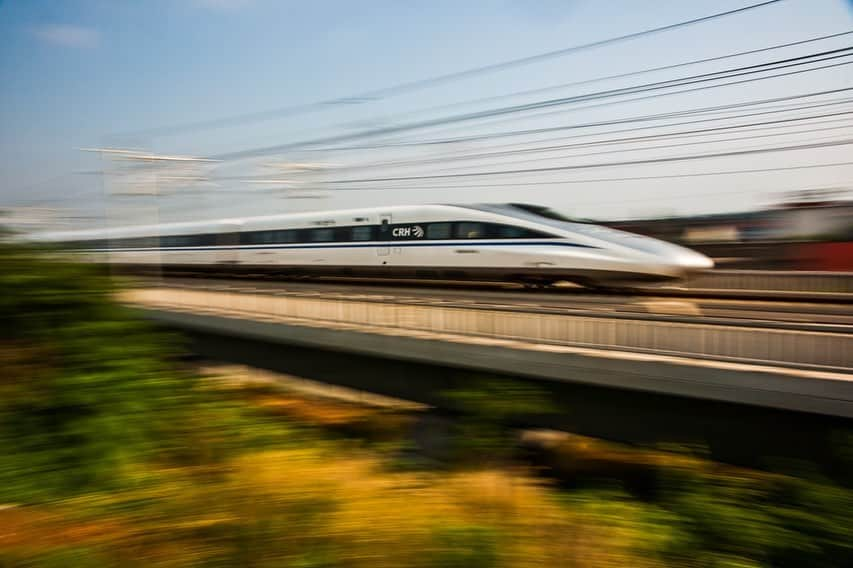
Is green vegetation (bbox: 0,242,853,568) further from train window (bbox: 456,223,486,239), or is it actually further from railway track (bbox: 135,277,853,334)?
train window (bbox: 456,223,486,239)

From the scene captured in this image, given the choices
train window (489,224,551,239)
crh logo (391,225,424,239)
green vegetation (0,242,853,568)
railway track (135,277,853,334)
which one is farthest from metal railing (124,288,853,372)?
crh logo (391,225,424,239)

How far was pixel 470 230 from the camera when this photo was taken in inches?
505

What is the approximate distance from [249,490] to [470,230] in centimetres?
918

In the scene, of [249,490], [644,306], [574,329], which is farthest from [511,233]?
[249,490]

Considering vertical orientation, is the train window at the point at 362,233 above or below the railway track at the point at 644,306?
above

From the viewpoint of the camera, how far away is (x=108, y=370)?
17.1 ft

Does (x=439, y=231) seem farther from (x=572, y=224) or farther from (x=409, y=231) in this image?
(x=572, y=224)

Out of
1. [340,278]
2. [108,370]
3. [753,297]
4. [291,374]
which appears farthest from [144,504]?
[340,278]

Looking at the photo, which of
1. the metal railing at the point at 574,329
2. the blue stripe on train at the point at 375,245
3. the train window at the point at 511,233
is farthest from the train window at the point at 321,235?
the train window at the point at 511,233

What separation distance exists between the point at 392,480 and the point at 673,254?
7499 millimetres

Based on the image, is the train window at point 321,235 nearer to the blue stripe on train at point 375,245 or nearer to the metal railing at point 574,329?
the blue stripe on train at point 375,245

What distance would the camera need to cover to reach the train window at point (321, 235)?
16.0 metres

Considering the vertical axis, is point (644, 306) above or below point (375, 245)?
below

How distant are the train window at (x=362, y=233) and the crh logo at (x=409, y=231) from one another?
0.80m
